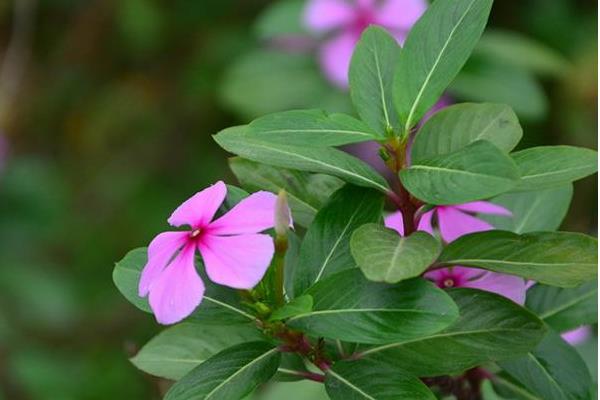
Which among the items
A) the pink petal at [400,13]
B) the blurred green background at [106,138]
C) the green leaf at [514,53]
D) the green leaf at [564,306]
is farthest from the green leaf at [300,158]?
the blurred green background at [106,138]

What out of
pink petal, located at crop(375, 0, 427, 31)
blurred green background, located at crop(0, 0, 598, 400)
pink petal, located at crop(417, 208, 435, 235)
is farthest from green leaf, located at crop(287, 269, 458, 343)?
blurred green background, located at crop(0, 0, 598, 400)

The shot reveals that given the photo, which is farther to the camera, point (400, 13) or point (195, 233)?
point (400, 13)

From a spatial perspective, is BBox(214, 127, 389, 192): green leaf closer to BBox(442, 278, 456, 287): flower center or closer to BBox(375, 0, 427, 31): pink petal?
BBox(442, 278, 456, 287): flower center

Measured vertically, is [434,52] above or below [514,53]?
above

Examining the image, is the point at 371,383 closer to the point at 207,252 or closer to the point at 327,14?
the point at 207,252

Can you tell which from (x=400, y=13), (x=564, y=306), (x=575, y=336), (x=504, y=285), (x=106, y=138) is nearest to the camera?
(x=504, y=285)

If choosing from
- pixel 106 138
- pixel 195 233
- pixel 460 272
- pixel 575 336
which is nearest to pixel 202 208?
pixel 195 233

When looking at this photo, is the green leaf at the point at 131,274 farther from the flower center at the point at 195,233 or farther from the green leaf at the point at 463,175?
the green leaf at the point at 463,175

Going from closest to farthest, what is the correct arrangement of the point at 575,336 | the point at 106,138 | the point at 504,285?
the point at 504,285, the point at 575,336, the point at 106,138
